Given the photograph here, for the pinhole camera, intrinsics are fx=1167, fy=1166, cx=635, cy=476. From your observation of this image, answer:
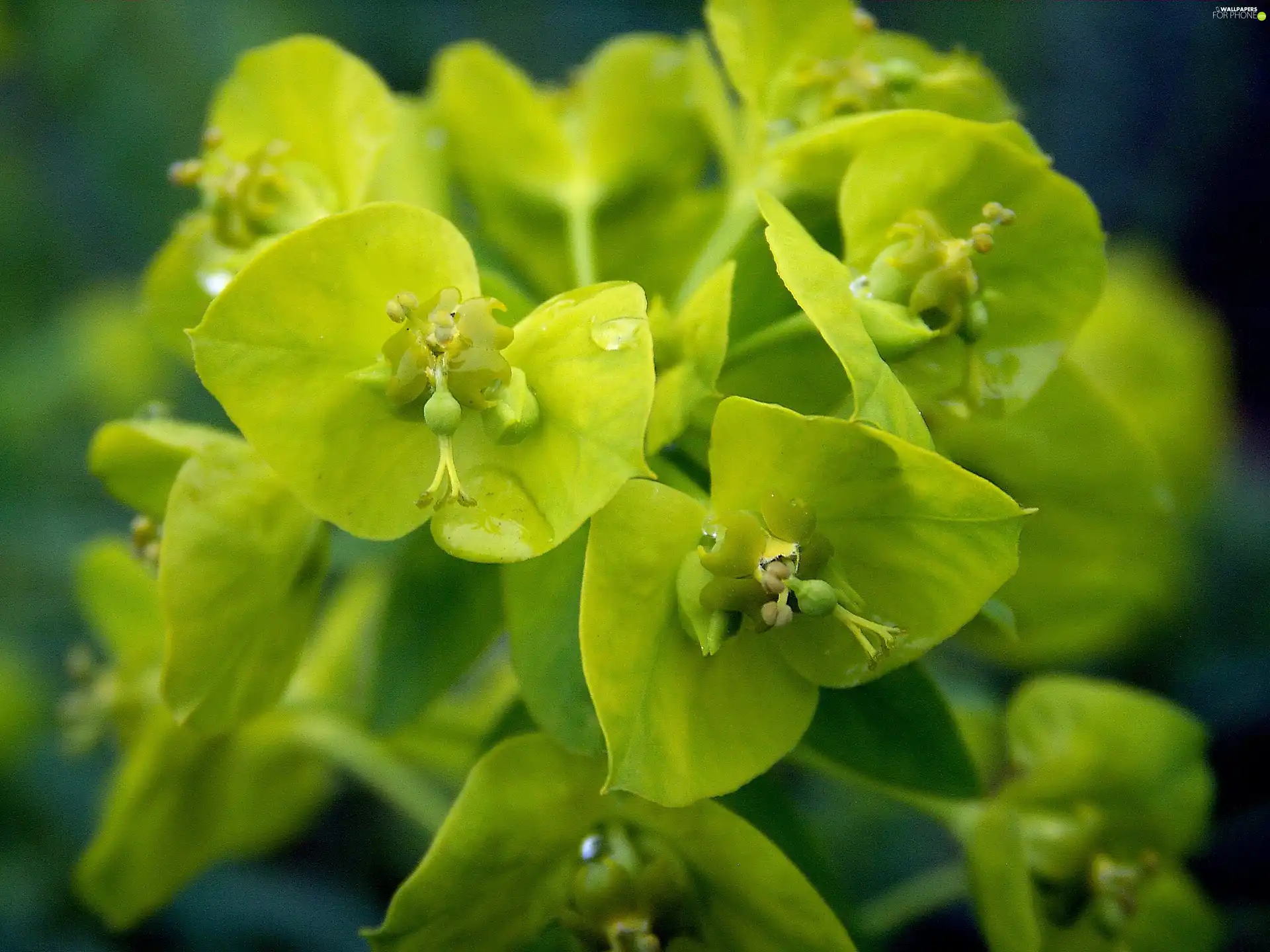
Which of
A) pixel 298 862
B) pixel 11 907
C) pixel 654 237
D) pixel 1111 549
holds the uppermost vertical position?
pixel 654 237

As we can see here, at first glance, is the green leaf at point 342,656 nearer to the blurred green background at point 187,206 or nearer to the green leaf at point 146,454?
the green leaf at point 146,454

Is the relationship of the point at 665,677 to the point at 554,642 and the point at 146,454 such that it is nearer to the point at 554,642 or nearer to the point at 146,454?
the point at 554,642

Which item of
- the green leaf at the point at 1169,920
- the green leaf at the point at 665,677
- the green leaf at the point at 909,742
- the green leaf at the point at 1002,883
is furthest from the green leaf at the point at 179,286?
the green leaf at the point at 1169,920

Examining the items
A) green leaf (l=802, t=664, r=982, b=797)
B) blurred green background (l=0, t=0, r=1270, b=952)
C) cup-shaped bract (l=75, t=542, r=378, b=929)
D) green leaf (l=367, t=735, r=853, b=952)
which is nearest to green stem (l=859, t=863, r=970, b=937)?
blurred green background (l=0, t=0, r=1270, b=952)

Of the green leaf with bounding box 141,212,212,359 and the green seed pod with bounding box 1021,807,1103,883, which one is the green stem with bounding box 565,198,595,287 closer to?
the green leaf with bounding box 141,212,212,359

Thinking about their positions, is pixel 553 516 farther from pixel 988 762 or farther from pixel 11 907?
pixel 11 907

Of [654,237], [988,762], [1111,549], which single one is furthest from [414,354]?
[988,762]
